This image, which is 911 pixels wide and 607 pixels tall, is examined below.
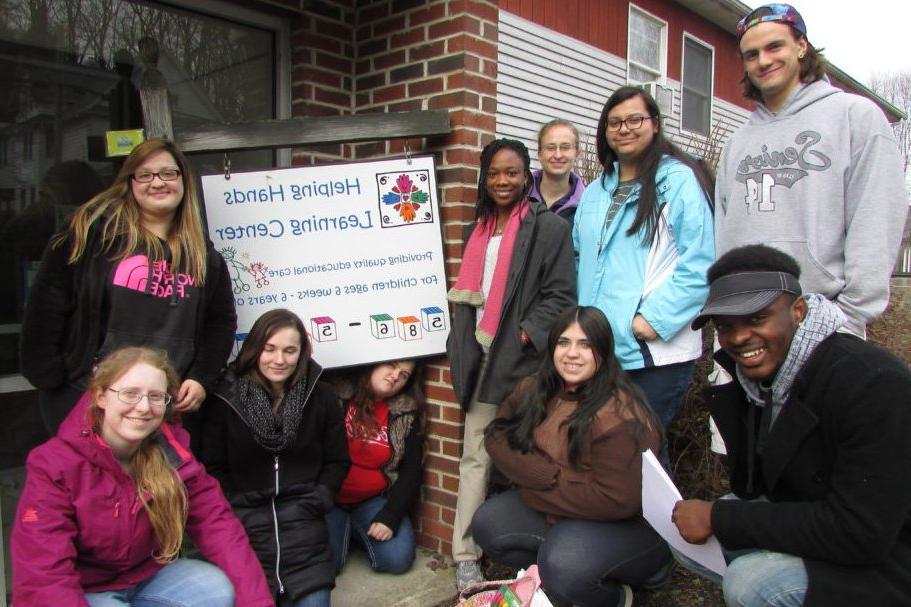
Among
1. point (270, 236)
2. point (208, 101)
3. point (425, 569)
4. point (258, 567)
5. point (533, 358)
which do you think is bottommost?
point (425, 569)

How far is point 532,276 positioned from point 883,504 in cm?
161

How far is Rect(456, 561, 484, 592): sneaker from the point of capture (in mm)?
3248

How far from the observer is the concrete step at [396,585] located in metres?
3.17

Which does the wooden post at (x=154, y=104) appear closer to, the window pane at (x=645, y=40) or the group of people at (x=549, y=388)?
the group of people at (x=549, y=388)

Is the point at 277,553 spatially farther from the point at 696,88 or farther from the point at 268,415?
the point at 696,88

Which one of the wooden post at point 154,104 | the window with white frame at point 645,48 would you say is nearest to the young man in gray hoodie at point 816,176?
the wooden post at point 154,104

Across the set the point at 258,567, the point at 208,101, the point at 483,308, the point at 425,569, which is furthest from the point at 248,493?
the point at 208,101

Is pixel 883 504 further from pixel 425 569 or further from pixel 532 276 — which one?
pixel 425 569

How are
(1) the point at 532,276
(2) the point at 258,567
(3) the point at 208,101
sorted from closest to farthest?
1. (2) the point at 258,567
2. (1) the point at 532,276
3. (3) the point at 208,101

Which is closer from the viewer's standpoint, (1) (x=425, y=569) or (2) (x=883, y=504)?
(2) (x=883, y=504)

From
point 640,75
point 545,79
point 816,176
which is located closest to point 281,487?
point 816,176

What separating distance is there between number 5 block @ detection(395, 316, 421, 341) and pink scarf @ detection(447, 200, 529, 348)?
0.30 metres

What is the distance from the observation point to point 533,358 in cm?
309

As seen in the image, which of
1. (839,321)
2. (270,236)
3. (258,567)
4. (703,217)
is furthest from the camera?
(270,236)
